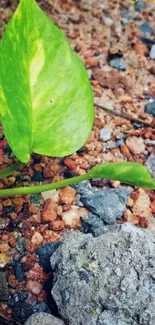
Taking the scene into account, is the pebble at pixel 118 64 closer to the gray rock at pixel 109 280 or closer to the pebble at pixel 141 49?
the pebble at pixel 141 49

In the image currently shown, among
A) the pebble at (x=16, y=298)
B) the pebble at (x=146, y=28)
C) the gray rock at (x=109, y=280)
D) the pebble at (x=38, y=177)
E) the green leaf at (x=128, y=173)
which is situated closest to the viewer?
the green leaf at (x=128, y=173)

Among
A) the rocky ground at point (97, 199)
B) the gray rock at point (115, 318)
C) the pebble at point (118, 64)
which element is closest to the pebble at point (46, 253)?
A: the rocky ground at point (97, 199)

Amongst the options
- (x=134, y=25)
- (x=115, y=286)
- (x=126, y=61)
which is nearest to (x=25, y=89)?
(x=115, y=286)

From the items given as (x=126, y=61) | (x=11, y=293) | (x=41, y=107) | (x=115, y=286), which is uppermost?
(x=41, y=107)

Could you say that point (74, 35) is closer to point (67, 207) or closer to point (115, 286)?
point (67, 207)

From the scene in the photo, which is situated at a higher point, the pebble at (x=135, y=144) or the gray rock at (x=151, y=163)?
the pebble at (x=135, y=144)

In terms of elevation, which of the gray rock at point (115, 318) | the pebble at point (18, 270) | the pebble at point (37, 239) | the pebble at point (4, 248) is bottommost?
the pebble at point (18, 270)
